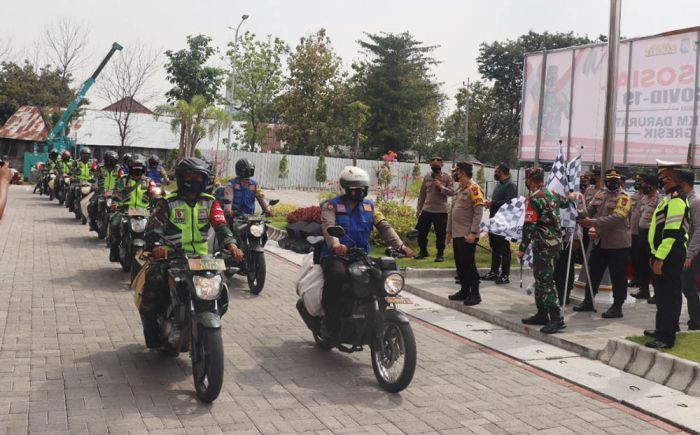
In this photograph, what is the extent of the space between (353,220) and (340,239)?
22 cm

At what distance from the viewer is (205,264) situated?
5.59m

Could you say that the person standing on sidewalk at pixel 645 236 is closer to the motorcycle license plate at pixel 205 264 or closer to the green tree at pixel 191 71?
the motorcycle license plate at pixel 205 264

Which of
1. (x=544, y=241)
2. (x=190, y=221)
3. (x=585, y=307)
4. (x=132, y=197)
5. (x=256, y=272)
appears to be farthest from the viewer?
(x=132, y=197)

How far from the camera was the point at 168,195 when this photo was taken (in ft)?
20.9

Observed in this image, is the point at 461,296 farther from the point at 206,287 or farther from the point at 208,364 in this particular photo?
the point at 208,364

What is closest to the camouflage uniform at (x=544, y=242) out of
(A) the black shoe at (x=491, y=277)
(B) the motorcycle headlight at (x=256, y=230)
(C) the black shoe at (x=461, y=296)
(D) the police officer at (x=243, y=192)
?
(C) the black shoe at (x=461, y=296)

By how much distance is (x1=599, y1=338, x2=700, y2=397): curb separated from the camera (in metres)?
6.30

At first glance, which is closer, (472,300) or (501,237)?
(472,300)

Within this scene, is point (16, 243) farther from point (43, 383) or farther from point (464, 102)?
point (464, 102)

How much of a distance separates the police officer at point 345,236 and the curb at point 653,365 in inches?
95.6

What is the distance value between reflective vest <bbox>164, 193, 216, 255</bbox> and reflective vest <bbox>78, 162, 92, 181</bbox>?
14228 millimetres

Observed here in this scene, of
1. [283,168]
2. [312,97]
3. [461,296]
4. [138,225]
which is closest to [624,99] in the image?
[461,296]

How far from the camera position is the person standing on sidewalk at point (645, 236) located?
34.9 feet

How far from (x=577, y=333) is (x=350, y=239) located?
3268 millimetres
